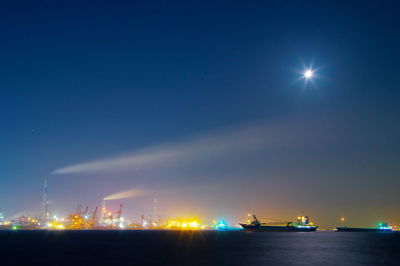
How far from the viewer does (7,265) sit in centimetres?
6562

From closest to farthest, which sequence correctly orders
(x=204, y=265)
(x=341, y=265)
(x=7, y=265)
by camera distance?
(x=7, y=265) < (x=204, y=265) < (x=341, y=265)

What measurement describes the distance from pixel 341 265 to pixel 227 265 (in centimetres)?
2527

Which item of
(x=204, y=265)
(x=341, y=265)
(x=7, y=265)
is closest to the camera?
(x=7, y=265)

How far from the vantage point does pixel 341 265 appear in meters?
75.5

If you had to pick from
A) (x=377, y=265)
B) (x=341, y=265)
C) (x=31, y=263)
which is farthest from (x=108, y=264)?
(x=377, y=265)

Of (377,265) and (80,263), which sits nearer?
(80,263)

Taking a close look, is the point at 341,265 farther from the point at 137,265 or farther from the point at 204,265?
the point at 137,265

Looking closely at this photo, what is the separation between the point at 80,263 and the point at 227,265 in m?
29.3

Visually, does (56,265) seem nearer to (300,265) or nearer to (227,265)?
(227,265)

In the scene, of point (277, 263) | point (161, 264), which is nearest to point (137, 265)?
point (161, 264)

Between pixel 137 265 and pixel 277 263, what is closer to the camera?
pixel 137 265

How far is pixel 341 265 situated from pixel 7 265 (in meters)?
67.0

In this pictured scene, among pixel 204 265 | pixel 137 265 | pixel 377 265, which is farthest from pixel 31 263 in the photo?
pixel 377 265

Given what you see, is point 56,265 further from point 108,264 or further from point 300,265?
point 300,265
